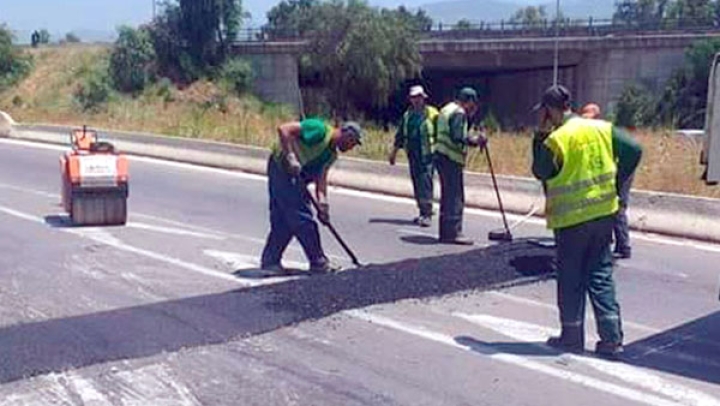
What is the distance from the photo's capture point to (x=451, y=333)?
8281 mm

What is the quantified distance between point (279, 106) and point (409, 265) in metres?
52.0

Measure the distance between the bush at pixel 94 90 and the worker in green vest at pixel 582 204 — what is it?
165 ft

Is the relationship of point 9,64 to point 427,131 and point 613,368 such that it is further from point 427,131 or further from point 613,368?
point 613,368

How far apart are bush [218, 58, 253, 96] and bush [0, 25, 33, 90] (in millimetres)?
10579

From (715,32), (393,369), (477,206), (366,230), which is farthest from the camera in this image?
(715,32)

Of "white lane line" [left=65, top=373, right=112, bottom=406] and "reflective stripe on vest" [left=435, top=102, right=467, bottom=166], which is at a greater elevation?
"reflective stripe on vest" [left=435, top=102, right=467, bottom=166]

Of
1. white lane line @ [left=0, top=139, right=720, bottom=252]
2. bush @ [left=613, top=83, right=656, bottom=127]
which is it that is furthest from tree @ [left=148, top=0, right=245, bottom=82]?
white lane line @ [left=0, top=139, right=720, bottom=252]

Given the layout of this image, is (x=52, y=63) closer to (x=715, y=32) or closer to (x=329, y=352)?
(x=715, y=32)

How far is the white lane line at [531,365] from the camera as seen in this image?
6.73 m

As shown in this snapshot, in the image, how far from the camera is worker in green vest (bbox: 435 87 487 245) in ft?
40.1

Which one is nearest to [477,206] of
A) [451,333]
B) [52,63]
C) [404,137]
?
[404,137]

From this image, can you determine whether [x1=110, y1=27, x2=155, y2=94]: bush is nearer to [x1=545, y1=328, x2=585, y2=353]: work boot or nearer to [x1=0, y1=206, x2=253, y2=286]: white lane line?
[x1=0, y1=206, x2=253, y2=286]: white lane line

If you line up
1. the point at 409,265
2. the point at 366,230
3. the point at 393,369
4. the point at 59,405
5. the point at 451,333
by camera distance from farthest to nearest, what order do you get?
the point at 366,230
the point at 409,265
the point at 451,333
the point at 393,369
the point at 59,405

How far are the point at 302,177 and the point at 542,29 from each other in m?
55.9
